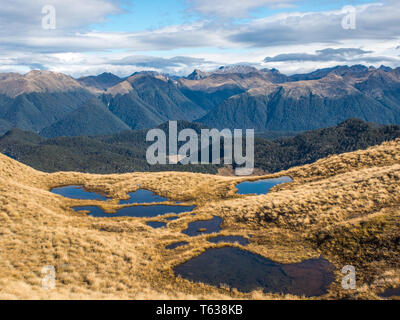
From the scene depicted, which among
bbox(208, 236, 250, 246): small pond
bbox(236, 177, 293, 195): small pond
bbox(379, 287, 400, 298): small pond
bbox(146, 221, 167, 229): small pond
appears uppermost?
bbox(379, 287, 400, 298): small pond

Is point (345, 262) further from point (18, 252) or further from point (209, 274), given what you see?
point (18, 252)

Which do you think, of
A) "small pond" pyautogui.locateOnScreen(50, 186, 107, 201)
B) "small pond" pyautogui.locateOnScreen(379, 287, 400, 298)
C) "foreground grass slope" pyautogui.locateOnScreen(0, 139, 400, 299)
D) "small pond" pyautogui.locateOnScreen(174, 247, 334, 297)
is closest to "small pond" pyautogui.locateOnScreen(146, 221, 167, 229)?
"foreground grass slope" pyautogui.locateOnScreen(0, 139, 400, 299)

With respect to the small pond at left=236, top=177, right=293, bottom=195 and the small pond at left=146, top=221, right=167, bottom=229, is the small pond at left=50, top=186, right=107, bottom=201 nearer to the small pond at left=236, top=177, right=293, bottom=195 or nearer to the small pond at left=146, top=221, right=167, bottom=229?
the small pond at left=146, top=221, right=167, bottom=229

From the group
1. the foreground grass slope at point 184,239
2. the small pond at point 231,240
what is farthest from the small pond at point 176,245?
the small pond at point 231,240

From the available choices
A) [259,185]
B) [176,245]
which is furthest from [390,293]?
[259,185]

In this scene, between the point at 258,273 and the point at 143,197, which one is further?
the point at 143,197

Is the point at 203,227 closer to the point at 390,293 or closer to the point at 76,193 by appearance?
the point at 390,293

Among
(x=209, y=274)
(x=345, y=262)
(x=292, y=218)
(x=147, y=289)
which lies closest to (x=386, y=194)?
(x=292, y=218)
